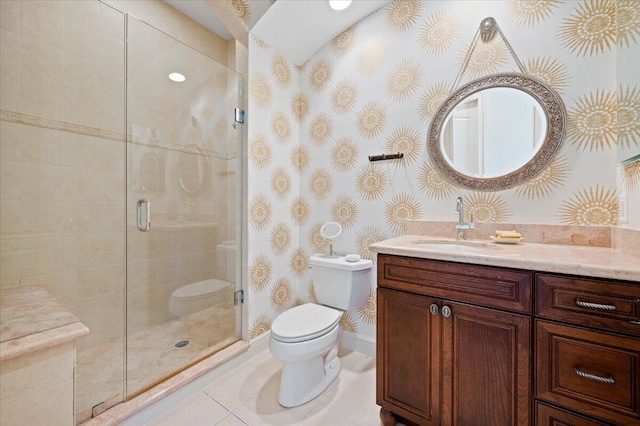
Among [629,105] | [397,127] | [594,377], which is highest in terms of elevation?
[397,127]

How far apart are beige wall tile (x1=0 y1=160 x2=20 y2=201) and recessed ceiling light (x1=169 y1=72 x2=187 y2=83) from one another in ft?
3.63

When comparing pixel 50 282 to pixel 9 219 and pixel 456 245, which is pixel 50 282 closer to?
pixel 9 219

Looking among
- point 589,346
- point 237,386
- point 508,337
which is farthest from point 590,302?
point 237,386

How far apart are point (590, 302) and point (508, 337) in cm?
28

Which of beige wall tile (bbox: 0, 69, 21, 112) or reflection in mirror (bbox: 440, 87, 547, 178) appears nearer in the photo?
reflection in mirror (bbox: 440, 87, 547, 178)

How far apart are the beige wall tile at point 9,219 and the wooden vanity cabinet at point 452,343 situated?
7.05 feet

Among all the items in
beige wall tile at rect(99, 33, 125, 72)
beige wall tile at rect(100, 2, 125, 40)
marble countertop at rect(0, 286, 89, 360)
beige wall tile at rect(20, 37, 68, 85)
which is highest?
beige wall tile at rect(100, 2, 125, 40)

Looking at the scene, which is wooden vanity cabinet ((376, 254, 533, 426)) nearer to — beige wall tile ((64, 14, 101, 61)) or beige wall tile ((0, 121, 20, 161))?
beige wall tile ((0, 121, 20, 161))

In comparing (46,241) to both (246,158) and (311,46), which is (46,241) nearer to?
(246,158)

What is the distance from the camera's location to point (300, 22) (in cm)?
183

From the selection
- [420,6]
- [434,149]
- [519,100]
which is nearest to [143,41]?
[420,6]

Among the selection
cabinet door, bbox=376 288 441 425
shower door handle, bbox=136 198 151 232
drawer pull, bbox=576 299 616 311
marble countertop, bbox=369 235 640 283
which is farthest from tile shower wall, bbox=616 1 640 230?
shower door handle, bbox=136 198 151 232

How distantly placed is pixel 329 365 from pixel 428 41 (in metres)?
2.19

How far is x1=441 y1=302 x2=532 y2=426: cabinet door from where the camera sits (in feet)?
3.02
